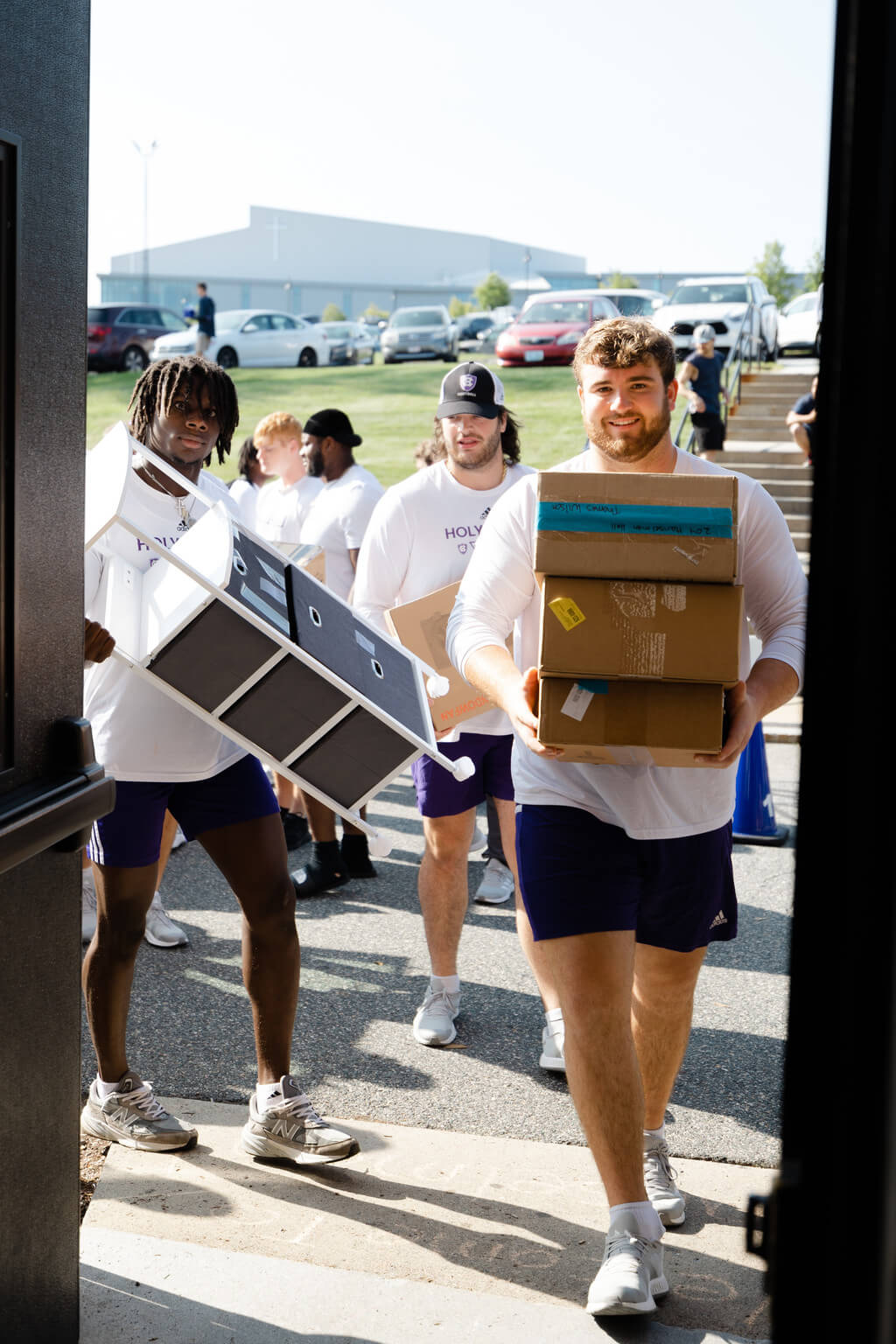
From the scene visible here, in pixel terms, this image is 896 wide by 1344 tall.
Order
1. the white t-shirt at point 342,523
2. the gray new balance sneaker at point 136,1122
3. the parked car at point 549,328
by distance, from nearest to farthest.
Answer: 1. the gray new balance sneaker at point 136,1122
2. the white t-shirt at point 342,523
3. the parked car at point 549,328

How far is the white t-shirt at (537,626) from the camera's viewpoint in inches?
123

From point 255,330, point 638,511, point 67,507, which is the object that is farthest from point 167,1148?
point 255,330

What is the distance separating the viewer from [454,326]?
33188mm

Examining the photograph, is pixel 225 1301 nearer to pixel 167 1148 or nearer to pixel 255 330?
pixel 167 1148

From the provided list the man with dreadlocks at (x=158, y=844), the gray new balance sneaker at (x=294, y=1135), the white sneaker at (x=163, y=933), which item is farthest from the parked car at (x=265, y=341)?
the gray new balance sneaker at (x=294, y=1135)

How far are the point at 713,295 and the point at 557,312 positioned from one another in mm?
3392


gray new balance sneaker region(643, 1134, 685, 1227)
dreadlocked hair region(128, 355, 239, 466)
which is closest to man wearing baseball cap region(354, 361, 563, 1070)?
dreadlocked hair region(128, 355, 239, 466)

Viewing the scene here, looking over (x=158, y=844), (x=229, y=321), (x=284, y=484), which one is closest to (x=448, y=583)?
(x=158, y=844)

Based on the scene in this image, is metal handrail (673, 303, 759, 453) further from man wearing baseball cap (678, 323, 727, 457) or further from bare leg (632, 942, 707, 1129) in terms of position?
bare leg (632, 942, 707, 1129)

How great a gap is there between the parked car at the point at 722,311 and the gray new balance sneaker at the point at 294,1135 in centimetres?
2057

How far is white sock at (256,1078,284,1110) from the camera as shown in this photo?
3.72 meters

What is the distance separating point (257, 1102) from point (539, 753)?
4.81 ft

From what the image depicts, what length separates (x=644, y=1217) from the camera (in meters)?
3.02

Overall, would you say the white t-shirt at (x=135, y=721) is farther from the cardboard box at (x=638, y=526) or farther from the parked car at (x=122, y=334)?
the parked car at (x=122, y=334)
